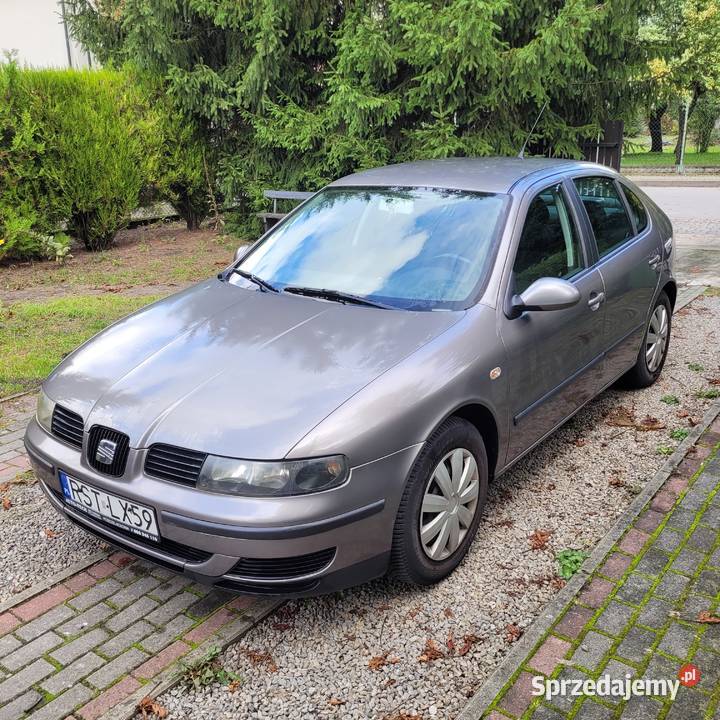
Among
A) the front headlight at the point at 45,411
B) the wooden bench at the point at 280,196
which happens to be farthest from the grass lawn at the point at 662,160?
the front headlight at the point at 45,411

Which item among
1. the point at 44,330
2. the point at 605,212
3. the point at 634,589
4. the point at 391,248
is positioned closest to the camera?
the point at 634,589

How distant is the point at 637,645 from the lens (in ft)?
9.02

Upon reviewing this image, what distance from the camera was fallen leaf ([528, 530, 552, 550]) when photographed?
11.4 ft

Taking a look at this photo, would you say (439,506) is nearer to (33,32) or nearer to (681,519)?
(681,519)

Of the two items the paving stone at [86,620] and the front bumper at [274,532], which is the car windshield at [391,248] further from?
the paving stone at [86,620]

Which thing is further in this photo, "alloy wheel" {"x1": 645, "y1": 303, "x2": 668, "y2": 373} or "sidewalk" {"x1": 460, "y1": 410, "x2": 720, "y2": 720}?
→ "alloy wheel" {"x1": 645, "y1": 303, "x2": 668, "y2": 373}

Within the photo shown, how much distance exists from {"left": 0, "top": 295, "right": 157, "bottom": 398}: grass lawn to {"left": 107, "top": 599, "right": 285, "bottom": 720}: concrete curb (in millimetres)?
3287

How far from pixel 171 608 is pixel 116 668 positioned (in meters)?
0.38

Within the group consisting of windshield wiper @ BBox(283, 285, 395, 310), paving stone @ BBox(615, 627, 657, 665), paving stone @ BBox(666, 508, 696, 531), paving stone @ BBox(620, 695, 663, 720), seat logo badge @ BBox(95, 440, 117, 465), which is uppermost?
windshield wiper @ BBox(283, 285, 395, 310)

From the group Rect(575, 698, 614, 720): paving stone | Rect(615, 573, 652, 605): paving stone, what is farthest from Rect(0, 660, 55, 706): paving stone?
Rect(615, 573, 652, 605): paving stone

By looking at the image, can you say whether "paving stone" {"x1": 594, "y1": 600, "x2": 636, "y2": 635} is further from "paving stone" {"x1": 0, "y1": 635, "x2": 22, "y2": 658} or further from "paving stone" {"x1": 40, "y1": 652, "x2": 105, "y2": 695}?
"paving stone" {"x1": 0, "y1": 635, "x2": 22, "y2": 658}

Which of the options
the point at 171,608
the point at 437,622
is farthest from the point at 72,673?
the point at 437,622

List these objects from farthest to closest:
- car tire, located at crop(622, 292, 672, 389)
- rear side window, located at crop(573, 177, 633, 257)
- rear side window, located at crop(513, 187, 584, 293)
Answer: car tire, located at crop(622, 292, 672, 389), rear side window, located at crop(573, 177, 633, 257), rear side window, located at crop(513, 187, 584, 293)

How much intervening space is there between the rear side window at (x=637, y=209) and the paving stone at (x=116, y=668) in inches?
156
